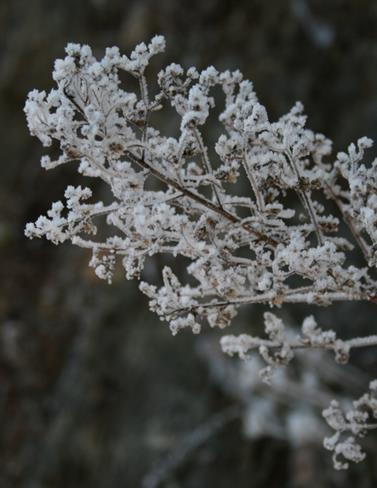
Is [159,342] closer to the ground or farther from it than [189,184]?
farther from it

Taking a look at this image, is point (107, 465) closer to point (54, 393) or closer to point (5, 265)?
point (54, 393)

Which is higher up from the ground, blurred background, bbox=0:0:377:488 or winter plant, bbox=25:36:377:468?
blurred background, bbox=0:0:377:488

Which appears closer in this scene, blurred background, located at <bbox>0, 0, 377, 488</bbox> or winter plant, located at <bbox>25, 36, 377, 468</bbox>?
winter plant, located at <bbox>25, 36, 377, 468</bbox>

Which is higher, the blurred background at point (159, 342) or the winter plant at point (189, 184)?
the blurred background at point (159, 342)

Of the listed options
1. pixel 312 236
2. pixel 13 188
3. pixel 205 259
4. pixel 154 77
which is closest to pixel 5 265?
pixel 13 188

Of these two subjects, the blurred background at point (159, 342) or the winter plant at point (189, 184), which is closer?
the winter plant at point (189, 184)

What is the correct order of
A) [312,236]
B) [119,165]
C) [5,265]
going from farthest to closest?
[5,265] → [312,236] → [119,165]

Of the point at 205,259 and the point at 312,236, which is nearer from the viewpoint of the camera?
the point at 205,259

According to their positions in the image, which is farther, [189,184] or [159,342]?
[159,342]
